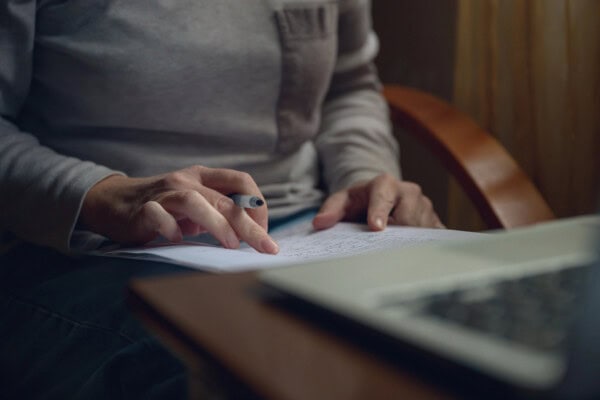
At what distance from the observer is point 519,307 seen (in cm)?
31

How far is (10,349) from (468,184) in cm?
67

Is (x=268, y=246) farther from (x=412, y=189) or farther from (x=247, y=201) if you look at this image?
(x=412, y=189)

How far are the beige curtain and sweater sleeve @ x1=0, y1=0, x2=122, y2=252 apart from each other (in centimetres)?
82

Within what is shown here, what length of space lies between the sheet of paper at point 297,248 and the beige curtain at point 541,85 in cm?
54

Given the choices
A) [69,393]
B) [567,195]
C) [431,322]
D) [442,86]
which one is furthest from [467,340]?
[442,86]

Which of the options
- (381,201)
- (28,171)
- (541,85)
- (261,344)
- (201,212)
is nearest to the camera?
(261,344)

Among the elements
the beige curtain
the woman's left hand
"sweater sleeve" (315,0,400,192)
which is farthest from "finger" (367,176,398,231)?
the beige curtain

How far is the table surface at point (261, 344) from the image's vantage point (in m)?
0.27

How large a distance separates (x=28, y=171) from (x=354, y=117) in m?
0.55

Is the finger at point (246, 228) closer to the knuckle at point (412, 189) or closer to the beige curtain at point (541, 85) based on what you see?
the knuckle at point (412, 189)

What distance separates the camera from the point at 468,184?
1083 millimetres

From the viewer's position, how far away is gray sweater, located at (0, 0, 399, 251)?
81 centimetres

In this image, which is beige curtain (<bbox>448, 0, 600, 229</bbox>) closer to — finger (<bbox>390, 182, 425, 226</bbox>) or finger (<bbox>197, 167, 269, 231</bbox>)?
finger (<bbox>390, 182, 425, 226</bbox>)

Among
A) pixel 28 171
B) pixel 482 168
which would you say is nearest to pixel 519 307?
pixel 28 171
